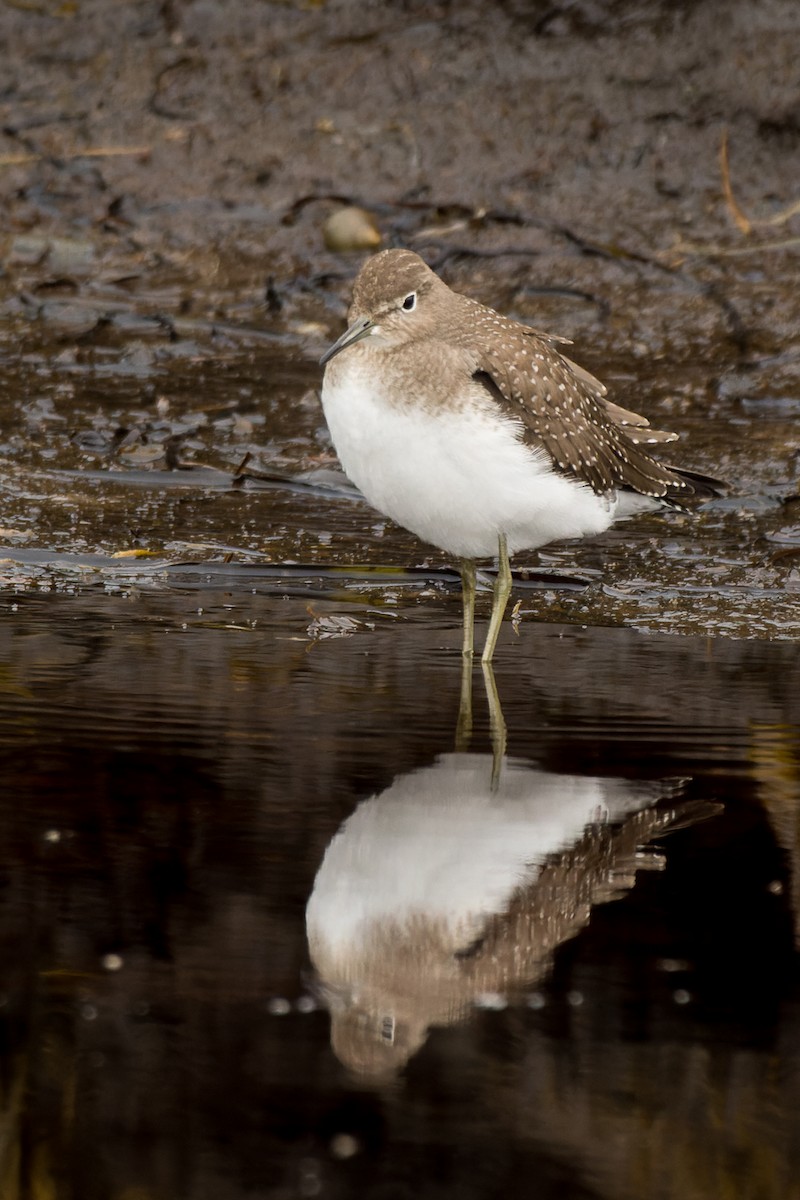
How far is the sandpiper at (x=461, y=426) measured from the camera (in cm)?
608

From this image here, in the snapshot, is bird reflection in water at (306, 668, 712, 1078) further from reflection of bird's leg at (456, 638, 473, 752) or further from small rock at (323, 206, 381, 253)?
small rock at (323, 206, 381, 253)

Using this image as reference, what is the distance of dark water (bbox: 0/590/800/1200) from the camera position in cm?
318

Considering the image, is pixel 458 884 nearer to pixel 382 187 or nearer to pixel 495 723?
pixel 495 723

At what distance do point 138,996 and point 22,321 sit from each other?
6.67 meters

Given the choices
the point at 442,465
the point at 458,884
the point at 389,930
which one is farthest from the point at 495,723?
the point at 389,930

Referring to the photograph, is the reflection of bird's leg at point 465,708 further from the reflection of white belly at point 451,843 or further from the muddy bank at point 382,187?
the muddy bank at point 382,187

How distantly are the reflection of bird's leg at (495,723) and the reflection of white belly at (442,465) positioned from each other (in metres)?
0.52

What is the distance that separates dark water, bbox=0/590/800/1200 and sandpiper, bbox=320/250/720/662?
1.75 ft

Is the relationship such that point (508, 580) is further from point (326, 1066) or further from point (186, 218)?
point (186, 218)

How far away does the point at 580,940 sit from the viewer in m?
3.93

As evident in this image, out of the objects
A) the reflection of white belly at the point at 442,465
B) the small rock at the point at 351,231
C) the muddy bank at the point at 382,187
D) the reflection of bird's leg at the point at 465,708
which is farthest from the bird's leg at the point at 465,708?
the small rock at the point at 351,231

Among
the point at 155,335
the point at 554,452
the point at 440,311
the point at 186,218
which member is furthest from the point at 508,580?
the point at 186,218

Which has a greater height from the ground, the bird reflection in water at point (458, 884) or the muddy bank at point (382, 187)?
the muddy bank at point (382, 187)

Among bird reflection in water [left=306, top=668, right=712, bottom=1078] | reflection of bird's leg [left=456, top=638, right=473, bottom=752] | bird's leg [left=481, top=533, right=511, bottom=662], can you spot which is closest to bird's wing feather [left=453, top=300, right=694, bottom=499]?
bird's leg [left=481, top=533, right=511, bottom=662]
